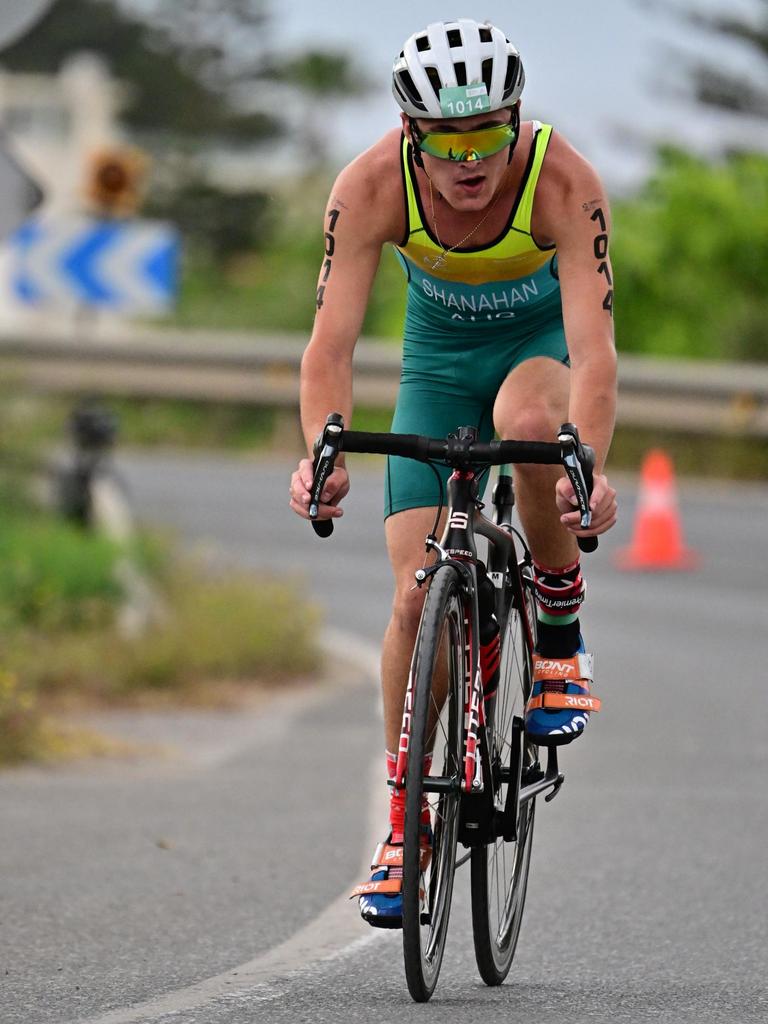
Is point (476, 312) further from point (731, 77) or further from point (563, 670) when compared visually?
point (731, 77)

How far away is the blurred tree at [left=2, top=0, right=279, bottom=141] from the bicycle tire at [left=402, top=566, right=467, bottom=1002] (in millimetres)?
61499

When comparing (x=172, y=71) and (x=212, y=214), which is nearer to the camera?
(x=212, y=214)

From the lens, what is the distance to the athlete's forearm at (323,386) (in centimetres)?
559

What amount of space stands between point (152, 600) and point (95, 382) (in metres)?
10.1

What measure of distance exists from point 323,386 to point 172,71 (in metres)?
64.0

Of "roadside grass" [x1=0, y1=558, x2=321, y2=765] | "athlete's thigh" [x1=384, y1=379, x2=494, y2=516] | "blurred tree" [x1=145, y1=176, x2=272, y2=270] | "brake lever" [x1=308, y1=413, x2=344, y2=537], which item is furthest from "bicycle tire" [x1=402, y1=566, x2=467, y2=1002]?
"blurred tree" [x1=145, y1=176, x2=272, y2=270]

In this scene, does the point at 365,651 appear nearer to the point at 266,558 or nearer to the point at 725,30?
the point at 266,558

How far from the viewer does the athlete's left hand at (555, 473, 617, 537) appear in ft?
17.2

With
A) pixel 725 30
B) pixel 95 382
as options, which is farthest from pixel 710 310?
pixel 95 382

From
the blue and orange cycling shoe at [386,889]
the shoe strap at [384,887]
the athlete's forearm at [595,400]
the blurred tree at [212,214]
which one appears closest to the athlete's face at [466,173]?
the athlete's forearm at [595,400]

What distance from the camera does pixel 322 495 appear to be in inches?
210

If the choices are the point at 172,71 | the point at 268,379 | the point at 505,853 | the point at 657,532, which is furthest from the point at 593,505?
the point at 172,71

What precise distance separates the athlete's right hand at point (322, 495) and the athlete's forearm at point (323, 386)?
23cm

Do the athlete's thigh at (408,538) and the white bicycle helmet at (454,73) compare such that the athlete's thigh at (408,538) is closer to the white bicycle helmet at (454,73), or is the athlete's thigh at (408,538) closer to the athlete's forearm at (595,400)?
the athlete's forearm at (595,400)
